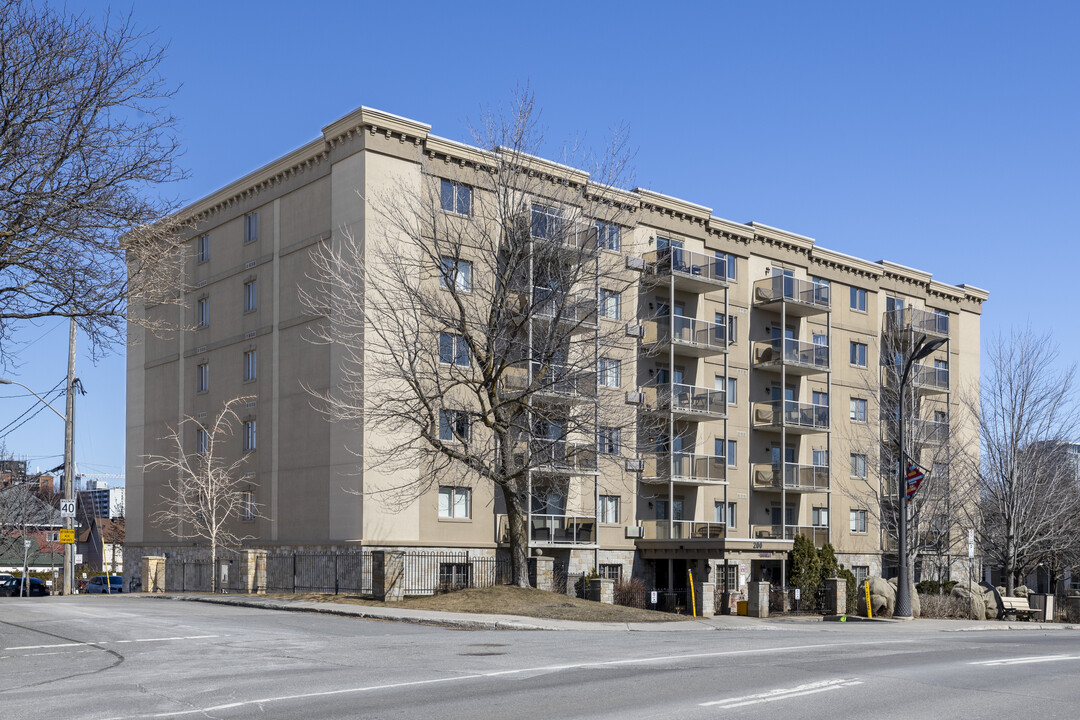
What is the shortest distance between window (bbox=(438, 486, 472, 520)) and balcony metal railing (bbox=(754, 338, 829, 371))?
17.5 m

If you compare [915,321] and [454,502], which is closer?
[454,502]

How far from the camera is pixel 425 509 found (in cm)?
3931

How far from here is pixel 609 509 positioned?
45.2 meters

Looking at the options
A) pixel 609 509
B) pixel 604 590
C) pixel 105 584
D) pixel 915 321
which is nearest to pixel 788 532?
pixel 609 509

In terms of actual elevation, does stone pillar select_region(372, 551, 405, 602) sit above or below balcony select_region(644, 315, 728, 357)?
below

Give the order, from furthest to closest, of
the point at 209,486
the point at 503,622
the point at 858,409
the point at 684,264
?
the point at 858,409, the point at 684,264, the point at 209,486, the point at 503,622

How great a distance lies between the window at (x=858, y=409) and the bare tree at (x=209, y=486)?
30400mm

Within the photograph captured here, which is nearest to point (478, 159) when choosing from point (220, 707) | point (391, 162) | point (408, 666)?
point (391, 162)

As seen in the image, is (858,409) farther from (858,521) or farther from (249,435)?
(249,435)

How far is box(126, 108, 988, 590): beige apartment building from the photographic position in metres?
39.0

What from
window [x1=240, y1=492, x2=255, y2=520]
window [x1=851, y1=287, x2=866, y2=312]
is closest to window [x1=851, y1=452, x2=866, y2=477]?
window [x1=851, y1=287, x2=866, y2=312]

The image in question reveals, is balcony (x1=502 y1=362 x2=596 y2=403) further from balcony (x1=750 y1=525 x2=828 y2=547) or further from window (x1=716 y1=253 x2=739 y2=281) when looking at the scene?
balcony (x1=750 y1=525 x2=828 y2=547)

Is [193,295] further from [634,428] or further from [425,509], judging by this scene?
[634,428]

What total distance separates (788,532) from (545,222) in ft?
87.2
